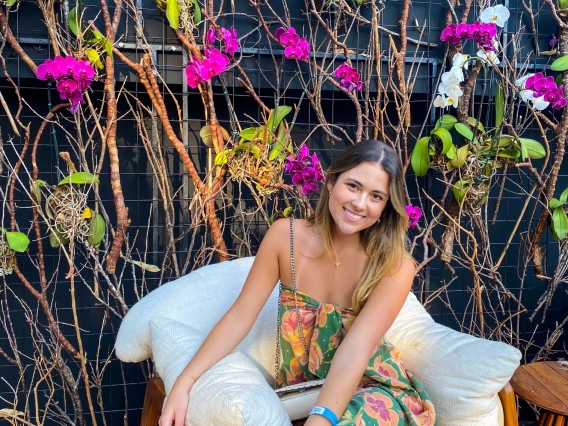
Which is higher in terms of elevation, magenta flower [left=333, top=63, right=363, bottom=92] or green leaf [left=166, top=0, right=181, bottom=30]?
green leaf [left=166, top=0, right=181, bottom=30]

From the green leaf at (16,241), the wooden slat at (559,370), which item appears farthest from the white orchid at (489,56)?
the green leaf at (16,241)

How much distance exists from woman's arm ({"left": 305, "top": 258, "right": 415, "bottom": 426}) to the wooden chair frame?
38 centimetres

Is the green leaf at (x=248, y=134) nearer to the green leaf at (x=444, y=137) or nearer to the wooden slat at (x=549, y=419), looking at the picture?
Result: the green leaf at (x=444, y=137)

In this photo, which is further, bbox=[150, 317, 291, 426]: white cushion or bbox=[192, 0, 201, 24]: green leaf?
bbox=[192, 0, 201, 24]: green leaf

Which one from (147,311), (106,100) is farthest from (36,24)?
(147,311)

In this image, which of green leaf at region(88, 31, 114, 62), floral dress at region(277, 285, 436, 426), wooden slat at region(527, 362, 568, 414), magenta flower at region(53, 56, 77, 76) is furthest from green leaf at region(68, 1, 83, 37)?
wooden slat at region(527, 362, 568, 414)

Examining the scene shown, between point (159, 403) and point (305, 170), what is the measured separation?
39.7 inches

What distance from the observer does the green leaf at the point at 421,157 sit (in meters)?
2.34

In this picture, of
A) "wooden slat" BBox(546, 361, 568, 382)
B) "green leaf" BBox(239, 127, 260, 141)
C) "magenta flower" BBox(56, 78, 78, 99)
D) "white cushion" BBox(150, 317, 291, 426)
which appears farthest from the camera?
"green leaf" BBox(239, 127, 260, 141)

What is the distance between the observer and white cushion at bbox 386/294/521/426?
1385 millimetres

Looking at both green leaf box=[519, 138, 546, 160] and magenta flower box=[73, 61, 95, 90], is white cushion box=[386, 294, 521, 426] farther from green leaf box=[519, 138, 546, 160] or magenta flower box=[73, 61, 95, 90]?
magenta flower box=[73, 61, 95, 90]

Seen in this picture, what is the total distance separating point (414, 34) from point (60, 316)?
208 centimetres

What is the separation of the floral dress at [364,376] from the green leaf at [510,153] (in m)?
1.21

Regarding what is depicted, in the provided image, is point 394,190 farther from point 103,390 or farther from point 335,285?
point 103,390
